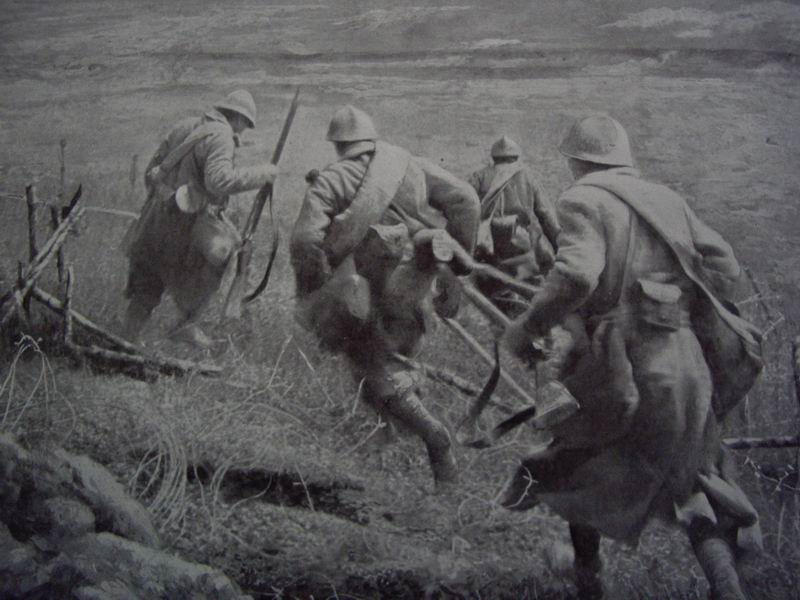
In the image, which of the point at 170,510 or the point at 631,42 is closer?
Result: the point at 170,510

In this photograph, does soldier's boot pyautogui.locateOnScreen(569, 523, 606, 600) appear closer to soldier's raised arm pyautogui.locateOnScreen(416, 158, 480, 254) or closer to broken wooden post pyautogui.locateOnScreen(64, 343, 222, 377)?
soldier's raised arm pyautogui.locateOnScreen(416, 158, 480, 254)

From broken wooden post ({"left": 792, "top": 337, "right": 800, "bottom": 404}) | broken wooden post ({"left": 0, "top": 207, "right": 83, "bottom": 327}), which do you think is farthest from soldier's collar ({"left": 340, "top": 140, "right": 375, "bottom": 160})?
broken wooden post ({"left": 792, "top": 337, "right": 800, "bottom": 404})

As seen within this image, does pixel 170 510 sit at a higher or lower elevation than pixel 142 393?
lower

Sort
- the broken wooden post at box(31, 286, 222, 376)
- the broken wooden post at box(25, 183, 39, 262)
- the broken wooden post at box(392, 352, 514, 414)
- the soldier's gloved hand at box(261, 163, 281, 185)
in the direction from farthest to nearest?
the broken wooden post at box(25, 183, 39, 262)
the soldier's gloved hand at box(261, 163, 281, 185)
the broken wooden post at box(31, 286, 222, 376)
the broken wooden post at box(392, 352, 514, 414)

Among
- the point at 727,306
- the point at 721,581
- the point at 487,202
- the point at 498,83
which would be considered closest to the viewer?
the point at 721,581

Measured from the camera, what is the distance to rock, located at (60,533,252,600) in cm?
516

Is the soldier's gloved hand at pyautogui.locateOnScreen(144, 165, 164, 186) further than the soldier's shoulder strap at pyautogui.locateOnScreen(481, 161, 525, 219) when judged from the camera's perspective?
Yes

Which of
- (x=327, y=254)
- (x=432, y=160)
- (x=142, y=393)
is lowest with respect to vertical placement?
(x=142, y=393)

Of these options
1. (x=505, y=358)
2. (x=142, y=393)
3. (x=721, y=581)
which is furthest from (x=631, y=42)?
(x=142, y=393)

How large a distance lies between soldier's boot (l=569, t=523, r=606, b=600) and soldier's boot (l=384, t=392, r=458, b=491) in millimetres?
768

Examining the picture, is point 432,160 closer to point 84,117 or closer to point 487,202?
point 487,202

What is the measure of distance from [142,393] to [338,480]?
1.39m

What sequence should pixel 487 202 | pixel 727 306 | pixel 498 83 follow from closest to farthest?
1. pixel 727 306
2. pixel 487 202
3. pixel 498 83

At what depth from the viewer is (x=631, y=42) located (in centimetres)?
671
